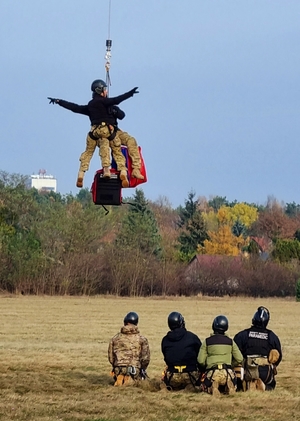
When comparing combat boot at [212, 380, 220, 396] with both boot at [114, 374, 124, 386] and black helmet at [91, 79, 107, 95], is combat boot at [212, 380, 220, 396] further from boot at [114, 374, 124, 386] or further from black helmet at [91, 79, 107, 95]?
black helmet at [91, 79, 107, 95]

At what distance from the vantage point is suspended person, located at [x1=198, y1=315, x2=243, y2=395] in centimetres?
1360

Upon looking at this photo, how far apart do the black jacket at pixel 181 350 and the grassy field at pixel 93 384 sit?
560 mm

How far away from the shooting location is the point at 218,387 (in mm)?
13648

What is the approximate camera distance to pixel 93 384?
597 inches

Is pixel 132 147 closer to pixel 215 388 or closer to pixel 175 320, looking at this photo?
pixel 175 320

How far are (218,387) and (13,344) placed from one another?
39.3 feet

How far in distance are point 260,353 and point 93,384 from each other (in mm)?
3178

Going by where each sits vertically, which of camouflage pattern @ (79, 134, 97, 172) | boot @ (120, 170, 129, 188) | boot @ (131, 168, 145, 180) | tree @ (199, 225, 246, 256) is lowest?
boot @ (120, 170, 129, 188)

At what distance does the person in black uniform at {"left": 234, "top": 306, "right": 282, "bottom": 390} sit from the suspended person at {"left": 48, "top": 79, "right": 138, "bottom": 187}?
3312 millimetres

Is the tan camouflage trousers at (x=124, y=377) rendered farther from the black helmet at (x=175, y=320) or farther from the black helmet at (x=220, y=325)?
the black helmet at (x=220, y=325)

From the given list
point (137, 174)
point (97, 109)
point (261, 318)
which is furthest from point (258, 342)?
point (97, 109)

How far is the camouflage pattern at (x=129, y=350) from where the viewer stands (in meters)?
14.9

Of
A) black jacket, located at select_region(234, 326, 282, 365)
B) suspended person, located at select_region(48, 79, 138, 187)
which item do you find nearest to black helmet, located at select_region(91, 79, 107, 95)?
suspended person, located at select_region(48, 79, 138, 187)

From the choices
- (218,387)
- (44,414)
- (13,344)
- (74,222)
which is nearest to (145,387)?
(218,387)
